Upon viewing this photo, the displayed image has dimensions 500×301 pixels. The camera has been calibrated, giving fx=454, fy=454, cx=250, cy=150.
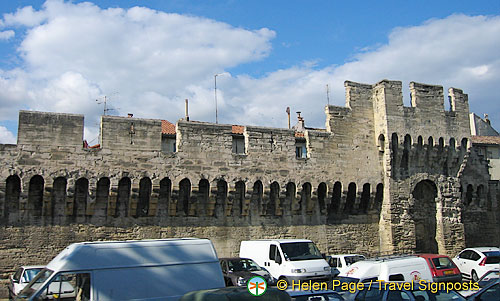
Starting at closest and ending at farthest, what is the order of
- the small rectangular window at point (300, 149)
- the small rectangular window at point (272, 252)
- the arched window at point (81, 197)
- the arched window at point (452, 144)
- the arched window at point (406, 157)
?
the small rectangular window at point (272, 252) → the arched window at point (81, 197) → the small rectangular window at point (300, 149) → the arched window at point (406, 157) → the arched window at point (452, 144)

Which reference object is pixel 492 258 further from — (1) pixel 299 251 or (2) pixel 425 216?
(1) pixel 299 251

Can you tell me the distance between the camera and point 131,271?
985cm

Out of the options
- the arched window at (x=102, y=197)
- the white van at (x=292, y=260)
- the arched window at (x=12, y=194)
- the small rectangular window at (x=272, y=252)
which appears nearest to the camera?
the white van at (x=292, y=260)

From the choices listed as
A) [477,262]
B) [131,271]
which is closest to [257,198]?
[477,262]

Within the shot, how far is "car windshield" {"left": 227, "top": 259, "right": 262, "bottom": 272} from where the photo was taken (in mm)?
14484

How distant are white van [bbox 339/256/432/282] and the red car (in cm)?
94

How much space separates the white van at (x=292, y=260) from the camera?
14.4 metres

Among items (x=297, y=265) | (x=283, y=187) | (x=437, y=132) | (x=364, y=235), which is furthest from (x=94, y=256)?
(x=437, y=132)

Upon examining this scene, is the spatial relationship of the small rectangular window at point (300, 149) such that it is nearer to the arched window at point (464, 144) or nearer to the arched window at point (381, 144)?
the arched window at point (381, 144)

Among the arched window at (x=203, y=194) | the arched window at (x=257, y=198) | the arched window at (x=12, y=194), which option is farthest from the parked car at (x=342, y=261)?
the arched window at (x=12, y=194)

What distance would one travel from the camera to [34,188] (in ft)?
53.4

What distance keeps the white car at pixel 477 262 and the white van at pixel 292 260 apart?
7.06m

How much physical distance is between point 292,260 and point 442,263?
514 centimetres

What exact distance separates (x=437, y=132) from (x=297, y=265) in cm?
1187
